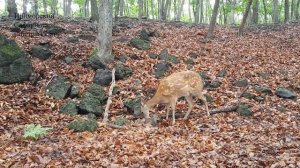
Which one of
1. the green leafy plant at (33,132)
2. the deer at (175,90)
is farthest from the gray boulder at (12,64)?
the deer at (175,90)

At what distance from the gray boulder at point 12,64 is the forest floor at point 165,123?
364mm

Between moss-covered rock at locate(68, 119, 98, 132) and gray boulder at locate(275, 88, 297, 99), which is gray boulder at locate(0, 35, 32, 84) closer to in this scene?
moss-covered rock at locate(68, 119, 98, 132)

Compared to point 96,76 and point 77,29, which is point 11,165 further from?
point 77,29

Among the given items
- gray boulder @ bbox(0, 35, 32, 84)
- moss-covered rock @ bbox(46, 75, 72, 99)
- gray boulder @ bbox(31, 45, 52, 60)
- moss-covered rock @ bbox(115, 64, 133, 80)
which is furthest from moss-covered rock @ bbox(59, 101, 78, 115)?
gray boulder @ bbox(31, 45, 52, 60)

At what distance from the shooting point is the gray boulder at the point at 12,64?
13.6 metres

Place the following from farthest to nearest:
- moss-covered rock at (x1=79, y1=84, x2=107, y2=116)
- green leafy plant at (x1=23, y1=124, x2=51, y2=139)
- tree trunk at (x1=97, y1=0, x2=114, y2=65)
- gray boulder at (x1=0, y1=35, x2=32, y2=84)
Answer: tree trunk at (x1=97, y1=0, x2=114, y2=65), gray boulder at (x1=0, y1=35, x2=32, y2=84), moss-covered rock at (x1=79, y1=84, x2=107, y2=116), green leafy plant at (x1=23, y1=124, x2=51, y2=139)

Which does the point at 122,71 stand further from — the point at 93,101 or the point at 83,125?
the point at 83,125

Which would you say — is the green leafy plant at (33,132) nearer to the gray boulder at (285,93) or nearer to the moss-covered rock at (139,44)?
the gray boulder at (285,93)

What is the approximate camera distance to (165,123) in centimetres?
1134

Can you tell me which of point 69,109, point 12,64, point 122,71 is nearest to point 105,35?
point 122,71

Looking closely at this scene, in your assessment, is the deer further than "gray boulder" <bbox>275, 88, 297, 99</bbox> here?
No

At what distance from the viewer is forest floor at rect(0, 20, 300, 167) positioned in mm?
8008

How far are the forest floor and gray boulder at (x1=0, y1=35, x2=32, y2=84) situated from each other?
364 millimetres

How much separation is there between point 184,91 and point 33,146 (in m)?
5.14
